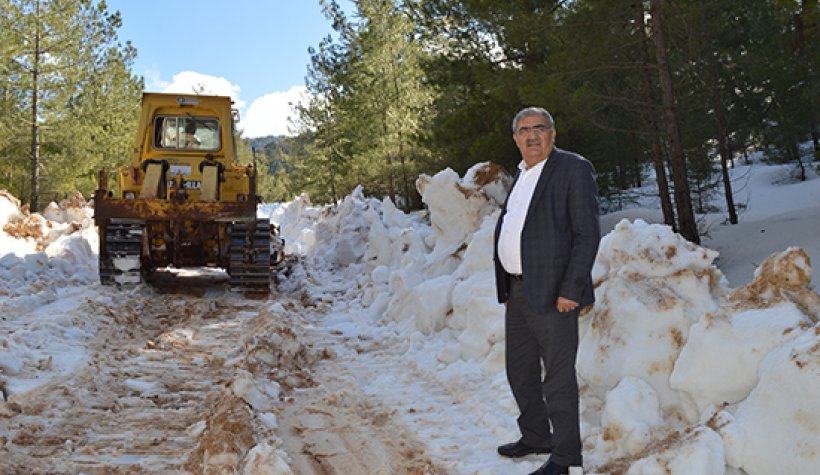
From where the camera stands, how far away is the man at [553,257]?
11.1ft

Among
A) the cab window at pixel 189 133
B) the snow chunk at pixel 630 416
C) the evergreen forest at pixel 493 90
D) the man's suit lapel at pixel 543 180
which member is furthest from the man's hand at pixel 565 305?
the cab window at pixel 189 133

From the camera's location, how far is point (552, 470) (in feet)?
11.1

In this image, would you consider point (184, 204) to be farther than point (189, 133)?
No

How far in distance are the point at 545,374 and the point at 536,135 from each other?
1237mm

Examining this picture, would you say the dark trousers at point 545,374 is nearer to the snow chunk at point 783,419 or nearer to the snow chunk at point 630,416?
the snow chunk at point 630,416

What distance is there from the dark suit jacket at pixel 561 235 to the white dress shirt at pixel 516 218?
0.07 meters

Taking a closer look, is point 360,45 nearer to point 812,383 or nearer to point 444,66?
point 444,66

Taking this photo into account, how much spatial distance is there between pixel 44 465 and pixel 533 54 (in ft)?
41.0

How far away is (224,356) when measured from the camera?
6.37 m

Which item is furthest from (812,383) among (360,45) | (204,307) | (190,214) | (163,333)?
(360,45)

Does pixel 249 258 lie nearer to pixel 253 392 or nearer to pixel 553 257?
pixel 253 392

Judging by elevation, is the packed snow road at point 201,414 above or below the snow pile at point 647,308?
below

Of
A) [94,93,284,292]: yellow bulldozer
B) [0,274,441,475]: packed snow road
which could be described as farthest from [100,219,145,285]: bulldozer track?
[0,274,441,475]: packed snow road

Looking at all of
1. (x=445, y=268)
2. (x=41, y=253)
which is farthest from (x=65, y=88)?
(x=445, y=268)
